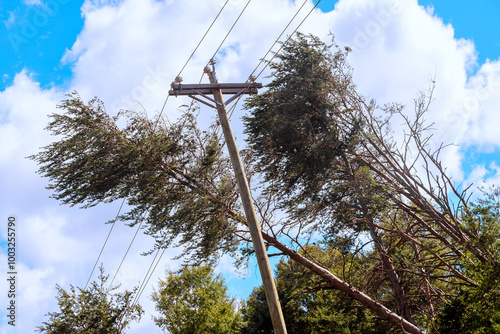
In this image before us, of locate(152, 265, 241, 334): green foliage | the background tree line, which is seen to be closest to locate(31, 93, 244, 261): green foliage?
the background tree line

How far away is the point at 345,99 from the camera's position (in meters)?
17.6

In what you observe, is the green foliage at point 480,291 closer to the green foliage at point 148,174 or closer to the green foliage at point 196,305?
the green foliage at point 148,174

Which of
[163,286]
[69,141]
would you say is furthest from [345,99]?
[163,286]

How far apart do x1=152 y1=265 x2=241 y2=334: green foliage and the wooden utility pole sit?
18829 millimetres

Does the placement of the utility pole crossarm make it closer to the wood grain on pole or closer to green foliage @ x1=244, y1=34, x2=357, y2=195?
the wood grain on pole

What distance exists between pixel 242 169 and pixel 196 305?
22.3m

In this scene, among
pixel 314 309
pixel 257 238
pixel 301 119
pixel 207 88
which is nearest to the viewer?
pixel 257 238

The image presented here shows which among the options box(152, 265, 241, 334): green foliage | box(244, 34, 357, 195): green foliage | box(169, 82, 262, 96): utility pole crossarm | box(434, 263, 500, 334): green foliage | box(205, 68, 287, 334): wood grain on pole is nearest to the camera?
box(205, 68, 287, 334): wood grain on pole

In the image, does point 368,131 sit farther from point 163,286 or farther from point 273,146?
point 163,286

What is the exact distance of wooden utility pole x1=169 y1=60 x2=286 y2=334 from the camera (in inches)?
348

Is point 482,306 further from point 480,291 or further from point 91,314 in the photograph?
point 91,314

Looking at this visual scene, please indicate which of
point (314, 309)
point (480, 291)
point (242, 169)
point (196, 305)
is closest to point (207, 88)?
point (242, 169)

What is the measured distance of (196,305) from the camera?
30125 mm

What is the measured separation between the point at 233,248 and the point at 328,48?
8.64 m
